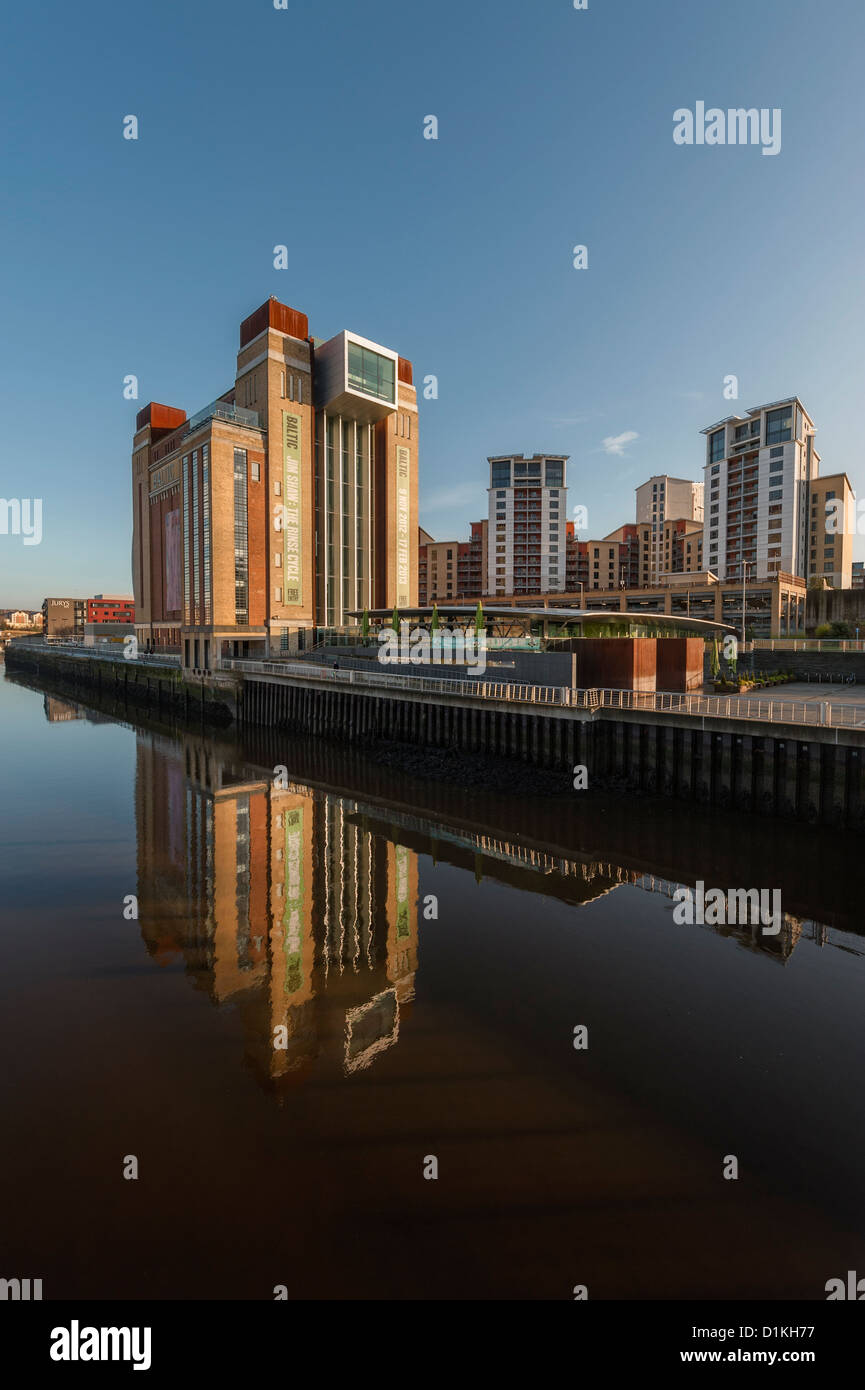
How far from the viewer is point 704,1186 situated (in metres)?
6.16

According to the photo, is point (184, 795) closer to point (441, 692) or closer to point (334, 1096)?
point (441, 692)

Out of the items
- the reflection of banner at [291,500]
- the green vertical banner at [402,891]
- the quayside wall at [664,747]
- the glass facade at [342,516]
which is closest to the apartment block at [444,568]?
the glass facade at [342,516]

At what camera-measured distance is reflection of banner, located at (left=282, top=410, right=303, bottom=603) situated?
54656 millimetres

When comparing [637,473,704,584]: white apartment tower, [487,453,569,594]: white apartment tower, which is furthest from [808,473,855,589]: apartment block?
[487,453,569,594]: white apartment tower

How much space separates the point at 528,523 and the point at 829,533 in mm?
49828

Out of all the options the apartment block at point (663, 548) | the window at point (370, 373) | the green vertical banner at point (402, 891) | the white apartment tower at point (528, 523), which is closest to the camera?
the green vertical banner at point (402, 891)

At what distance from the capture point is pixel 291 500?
181 ft

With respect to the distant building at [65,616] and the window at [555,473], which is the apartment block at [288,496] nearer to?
the window at [555,473]

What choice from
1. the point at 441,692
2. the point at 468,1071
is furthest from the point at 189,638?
the point at 468,1071

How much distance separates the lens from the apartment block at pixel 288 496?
52188 millimetres

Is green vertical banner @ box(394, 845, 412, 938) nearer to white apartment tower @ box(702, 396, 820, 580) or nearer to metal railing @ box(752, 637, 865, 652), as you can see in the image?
metal railing @ box(752, 637, 865, 652)

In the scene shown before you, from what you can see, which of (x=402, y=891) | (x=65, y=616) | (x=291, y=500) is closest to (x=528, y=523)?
(x=291, y=500)

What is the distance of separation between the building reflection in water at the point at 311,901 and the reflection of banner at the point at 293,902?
0.13ft

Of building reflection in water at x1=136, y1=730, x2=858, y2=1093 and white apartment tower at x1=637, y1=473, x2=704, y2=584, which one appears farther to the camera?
white apartment tower at x1=637, y1=473, x2=704, y2=584
